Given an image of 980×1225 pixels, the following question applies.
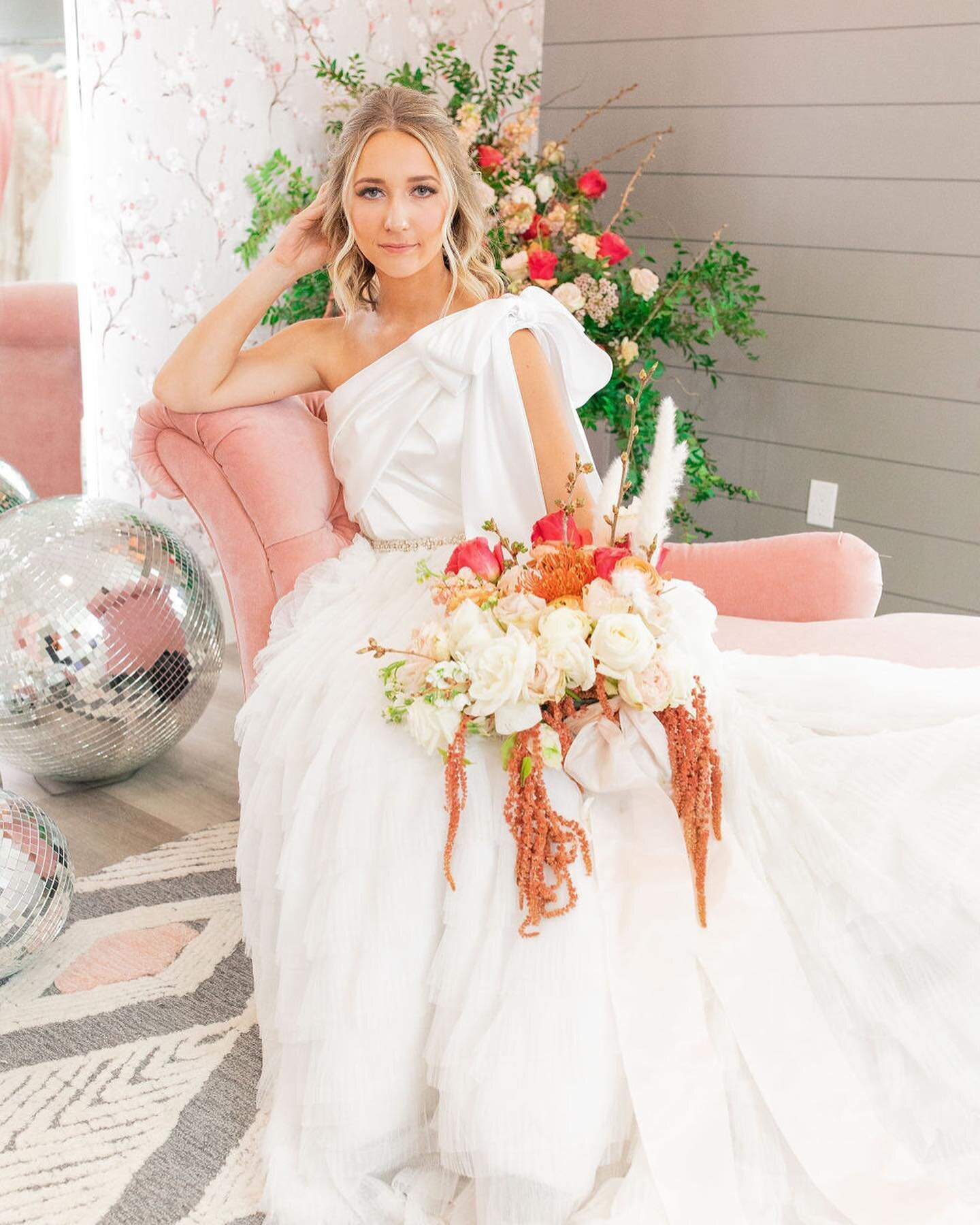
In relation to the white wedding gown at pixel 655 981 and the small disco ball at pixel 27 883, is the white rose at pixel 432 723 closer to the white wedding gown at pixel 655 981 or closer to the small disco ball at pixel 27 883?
the white wedding gown at pixel 655 981

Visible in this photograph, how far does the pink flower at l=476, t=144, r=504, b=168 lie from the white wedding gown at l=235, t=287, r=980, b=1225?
1.93 meters

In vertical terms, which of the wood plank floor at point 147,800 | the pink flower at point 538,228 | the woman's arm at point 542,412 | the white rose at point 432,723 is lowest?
the wood plank floor at point 147,800

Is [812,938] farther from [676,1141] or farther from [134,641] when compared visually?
[134,641]

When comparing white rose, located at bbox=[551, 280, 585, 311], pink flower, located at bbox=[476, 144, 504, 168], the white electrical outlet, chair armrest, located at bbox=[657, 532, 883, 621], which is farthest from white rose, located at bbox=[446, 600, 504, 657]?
the white electrical outlet

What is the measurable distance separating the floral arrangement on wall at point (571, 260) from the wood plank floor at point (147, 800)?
1.13 metres

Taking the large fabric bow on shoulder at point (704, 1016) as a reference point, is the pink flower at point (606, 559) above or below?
above

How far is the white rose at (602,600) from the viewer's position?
135 centimetres

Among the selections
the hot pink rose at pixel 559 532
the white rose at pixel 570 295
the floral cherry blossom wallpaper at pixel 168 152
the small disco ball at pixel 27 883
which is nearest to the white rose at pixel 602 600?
the hot pink rose at pixel 559 532

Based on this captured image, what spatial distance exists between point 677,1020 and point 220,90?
2.60m

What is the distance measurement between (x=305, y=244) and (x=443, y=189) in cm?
29

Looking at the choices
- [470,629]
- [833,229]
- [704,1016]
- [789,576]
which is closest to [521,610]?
[470,629]

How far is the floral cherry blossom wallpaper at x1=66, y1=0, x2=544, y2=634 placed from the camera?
2760mm

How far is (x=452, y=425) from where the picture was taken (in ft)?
6.51

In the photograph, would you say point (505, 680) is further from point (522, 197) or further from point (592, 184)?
point (592, 184)
